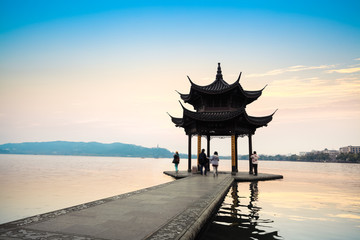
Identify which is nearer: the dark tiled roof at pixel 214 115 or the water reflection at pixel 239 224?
the water reflection at pixel 239 224

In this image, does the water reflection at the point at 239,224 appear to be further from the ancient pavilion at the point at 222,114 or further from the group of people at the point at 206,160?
Result: the ancient pavilion at the point at 222,114

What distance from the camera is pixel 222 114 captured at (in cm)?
2189

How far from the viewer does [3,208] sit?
388 inches

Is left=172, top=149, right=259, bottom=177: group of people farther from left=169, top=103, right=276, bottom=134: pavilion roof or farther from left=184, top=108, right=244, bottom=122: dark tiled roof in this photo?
left=184, top=108, right=244, bottom=122: dark tiled roof

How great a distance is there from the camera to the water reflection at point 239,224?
5.94 m

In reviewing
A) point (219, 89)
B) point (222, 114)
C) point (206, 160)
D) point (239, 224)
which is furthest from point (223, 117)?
point (239, 224)

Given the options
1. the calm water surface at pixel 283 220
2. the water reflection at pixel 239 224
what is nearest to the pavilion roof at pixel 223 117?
the calm water surface at pixel 283 220

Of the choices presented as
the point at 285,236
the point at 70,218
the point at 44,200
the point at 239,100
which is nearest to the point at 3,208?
the point at 44,200

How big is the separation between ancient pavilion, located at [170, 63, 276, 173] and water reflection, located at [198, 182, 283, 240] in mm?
11768

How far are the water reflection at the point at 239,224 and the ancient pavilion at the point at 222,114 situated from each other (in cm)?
1177

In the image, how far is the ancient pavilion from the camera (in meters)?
21.1

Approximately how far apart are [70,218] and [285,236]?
5.29 meters

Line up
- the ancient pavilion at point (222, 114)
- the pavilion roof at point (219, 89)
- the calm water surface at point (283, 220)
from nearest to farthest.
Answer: the calm water surface at point (283, 220)
the ancient pavilion at point (222, 114)
the pavilion roof at point (219, 89)

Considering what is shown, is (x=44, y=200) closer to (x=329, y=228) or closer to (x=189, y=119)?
(x=329, y=228)
